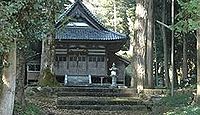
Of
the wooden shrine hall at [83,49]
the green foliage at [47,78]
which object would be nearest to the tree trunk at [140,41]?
the green foliage at [47,78]

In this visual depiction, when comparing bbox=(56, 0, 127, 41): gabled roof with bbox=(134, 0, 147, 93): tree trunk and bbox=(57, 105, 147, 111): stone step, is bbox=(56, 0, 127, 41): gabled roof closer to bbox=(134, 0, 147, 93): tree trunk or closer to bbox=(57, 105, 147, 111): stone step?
bbox=(134, 0, 147, 93): tree trunk

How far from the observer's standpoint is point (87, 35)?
95.8 ft

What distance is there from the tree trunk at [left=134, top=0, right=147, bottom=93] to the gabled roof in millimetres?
8658

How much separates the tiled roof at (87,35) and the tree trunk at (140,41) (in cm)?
866

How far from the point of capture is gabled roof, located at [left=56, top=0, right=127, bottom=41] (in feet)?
94.4

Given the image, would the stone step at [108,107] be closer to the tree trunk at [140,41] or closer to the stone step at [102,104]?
the stone step at [102,104]

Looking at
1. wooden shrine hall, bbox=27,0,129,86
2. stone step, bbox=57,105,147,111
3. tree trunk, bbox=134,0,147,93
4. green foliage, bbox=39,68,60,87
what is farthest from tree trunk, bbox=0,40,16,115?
wooden shrine hall, bbox=27,0,129,86

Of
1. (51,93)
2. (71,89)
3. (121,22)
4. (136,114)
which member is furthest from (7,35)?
(121,22)

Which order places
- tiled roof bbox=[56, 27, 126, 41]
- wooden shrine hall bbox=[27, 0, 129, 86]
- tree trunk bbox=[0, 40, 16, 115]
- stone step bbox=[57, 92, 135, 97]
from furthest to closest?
1. wooden shrine hall bbox=[27, 0, 129, 86]
2. tiled roof bbox=[56, 27, 126, 41]
3. stone step bbox=[57, 92, 135, 97]
4. tree trunk bbox=[0, 40, 16, 115]

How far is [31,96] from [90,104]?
303 centimetres

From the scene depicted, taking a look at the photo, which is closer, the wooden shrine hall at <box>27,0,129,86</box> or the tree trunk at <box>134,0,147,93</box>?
the tree trunk at <box>134,0,147,93</box>

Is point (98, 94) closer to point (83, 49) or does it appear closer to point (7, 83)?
point (83, 49)

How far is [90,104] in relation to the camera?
17078mm

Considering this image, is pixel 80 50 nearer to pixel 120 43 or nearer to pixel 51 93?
pixel 120 43
